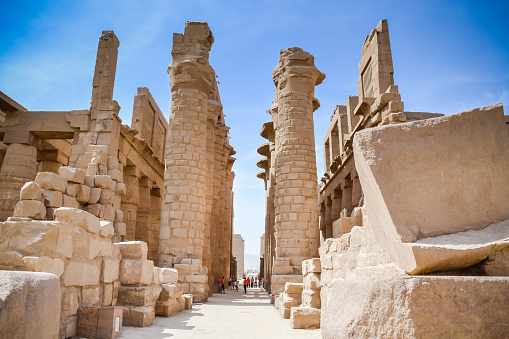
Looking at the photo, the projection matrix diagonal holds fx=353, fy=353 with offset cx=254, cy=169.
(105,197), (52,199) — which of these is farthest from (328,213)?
(52,199)

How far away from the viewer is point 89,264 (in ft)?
15.9

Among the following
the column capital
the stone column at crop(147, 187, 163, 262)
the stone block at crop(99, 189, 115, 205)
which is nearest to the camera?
the stone block at crop(99, 189, 115, 205)

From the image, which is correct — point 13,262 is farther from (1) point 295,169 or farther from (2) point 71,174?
(1) point 295,169

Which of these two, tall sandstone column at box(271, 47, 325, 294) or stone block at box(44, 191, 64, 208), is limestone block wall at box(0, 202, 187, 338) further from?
tall sandstone column at box(271, 47, 325, 294)

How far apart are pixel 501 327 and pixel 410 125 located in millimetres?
1350

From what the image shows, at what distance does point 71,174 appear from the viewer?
Result: 7.46 m

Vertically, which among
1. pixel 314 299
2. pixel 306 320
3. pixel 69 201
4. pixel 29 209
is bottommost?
pixel 306 320

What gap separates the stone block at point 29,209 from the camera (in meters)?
5.12

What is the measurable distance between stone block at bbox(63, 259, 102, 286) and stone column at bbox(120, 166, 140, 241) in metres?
9.15

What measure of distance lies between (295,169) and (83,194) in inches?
265

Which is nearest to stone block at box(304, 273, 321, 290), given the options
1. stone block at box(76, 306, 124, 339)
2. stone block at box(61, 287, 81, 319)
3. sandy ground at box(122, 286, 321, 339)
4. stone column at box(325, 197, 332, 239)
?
sandy ground at box(122, 286, 321, 339)

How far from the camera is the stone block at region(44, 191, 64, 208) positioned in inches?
241

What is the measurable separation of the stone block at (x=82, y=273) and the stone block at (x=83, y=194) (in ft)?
9.92

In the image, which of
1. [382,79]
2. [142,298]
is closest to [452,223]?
[142,298]
